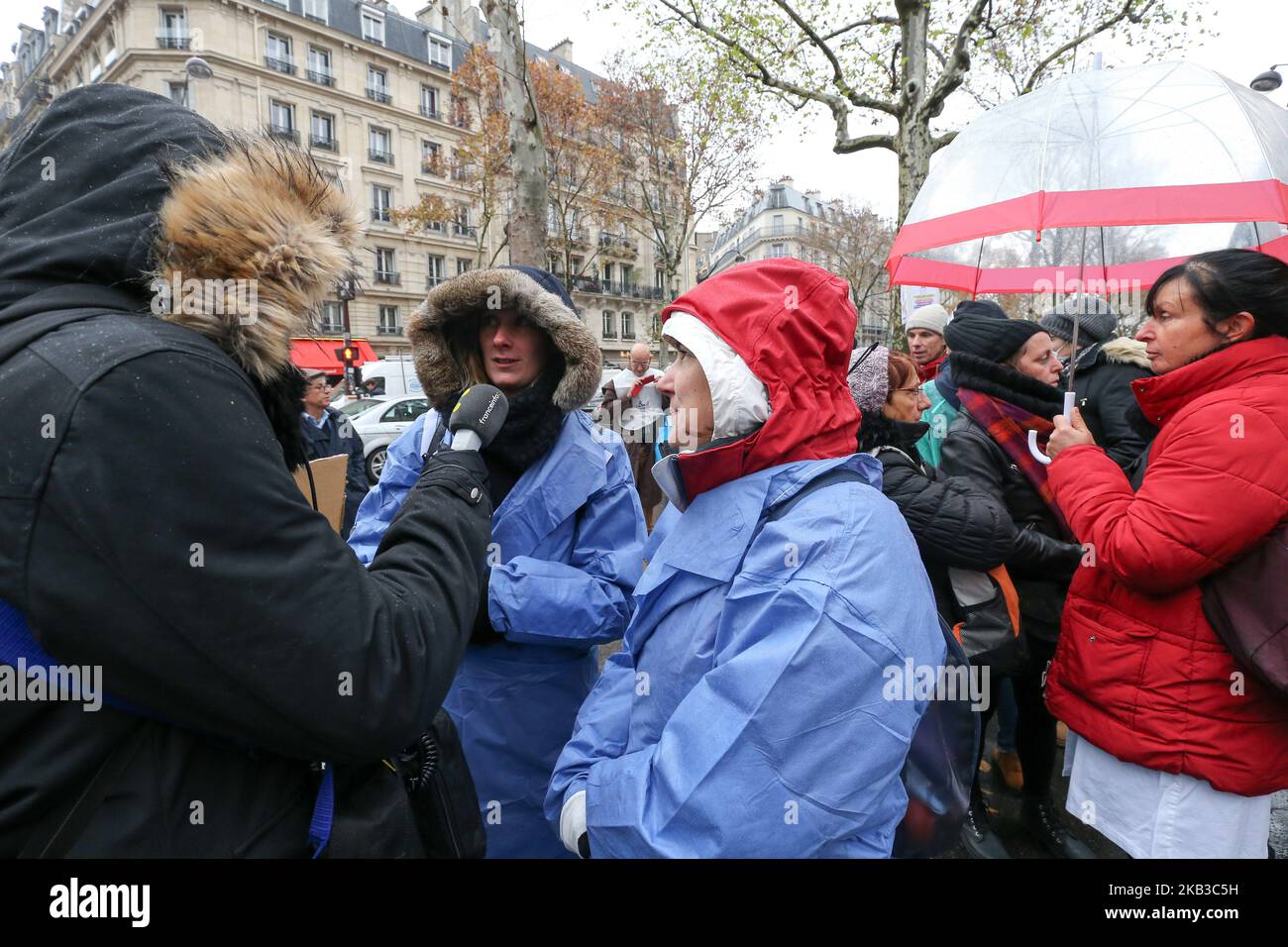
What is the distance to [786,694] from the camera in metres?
1.15

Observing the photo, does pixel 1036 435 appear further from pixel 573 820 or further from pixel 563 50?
pixel 563 50

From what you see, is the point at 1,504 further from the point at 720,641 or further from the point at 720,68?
the point at 720,68

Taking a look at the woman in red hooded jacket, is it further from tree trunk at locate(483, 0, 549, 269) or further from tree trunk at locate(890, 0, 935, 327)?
tree trunk at locate(890, 0, 935, 327)

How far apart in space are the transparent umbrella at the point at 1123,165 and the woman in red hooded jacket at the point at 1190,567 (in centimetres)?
33

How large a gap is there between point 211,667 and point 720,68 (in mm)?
12263

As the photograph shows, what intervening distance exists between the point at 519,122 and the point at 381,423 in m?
10.8

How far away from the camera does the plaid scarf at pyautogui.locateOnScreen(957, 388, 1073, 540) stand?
2756 millimetres

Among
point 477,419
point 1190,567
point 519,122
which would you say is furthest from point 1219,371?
point 519,122

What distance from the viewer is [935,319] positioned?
4883 millimetres

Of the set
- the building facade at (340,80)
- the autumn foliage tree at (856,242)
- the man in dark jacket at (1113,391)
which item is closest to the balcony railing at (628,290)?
the building facade at (340,80)

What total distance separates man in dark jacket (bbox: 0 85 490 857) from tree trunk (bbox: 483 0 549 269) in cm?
448
